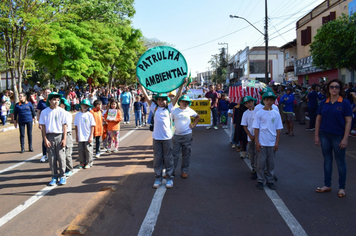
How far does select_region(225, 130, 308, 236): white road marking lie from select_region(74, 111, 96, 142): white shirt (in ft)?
13.5

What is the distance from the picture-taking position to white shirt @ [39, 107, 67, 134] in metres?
5.81

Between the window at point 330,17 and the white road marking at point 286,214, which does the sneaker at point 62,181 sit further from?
the window at point 330,17

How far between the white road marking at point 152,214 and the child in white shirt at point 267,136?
69.0 inches

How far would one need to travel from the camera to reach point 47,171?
7.03m

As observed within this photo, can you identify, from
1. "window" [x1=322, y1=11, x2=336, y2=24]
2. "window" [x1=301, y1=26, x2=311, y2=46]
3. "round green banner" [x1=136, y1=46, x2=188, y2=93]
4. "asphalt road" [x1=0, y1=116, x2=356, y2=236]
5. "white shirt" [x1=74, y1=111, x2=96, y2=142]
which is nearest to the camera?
"asphalt road" [x1=0, y1=116, x2=356, y2=236]

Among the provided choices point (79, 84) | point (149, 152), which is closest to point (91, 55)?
point (79, 84)

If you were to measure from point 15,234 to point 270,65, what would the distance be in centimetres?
5836

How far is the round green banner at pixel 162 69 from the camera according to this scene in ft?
16.9

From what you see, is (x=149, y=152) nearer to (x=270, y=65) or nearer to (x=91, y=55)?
(x=91, y=55)

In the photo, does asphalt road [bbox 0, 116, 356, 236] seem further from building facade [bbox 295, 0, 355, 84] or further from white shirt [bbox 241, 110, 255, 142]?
building facade [bbox 295, 0, 355, 84]

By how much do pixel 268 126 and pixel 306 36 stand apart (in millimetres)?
26770

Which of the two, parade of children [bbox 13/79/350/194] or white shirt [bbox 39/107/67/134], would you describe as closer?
parade of children [bbox 13/79/350/194]

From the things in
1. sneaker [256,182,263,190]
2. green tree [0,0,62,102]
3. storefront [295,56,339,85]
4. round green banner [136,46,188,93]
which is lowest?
sneaker [256,182,263,190]

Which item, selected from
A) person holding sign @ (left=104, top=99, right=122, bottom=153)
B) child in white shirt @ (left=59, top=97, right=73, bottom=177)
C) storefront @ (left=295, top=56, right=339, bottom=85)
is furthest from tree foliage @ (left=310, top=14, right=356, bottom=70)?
child in white shirt @ (left=59, top=97, right=73, bottom=177)
